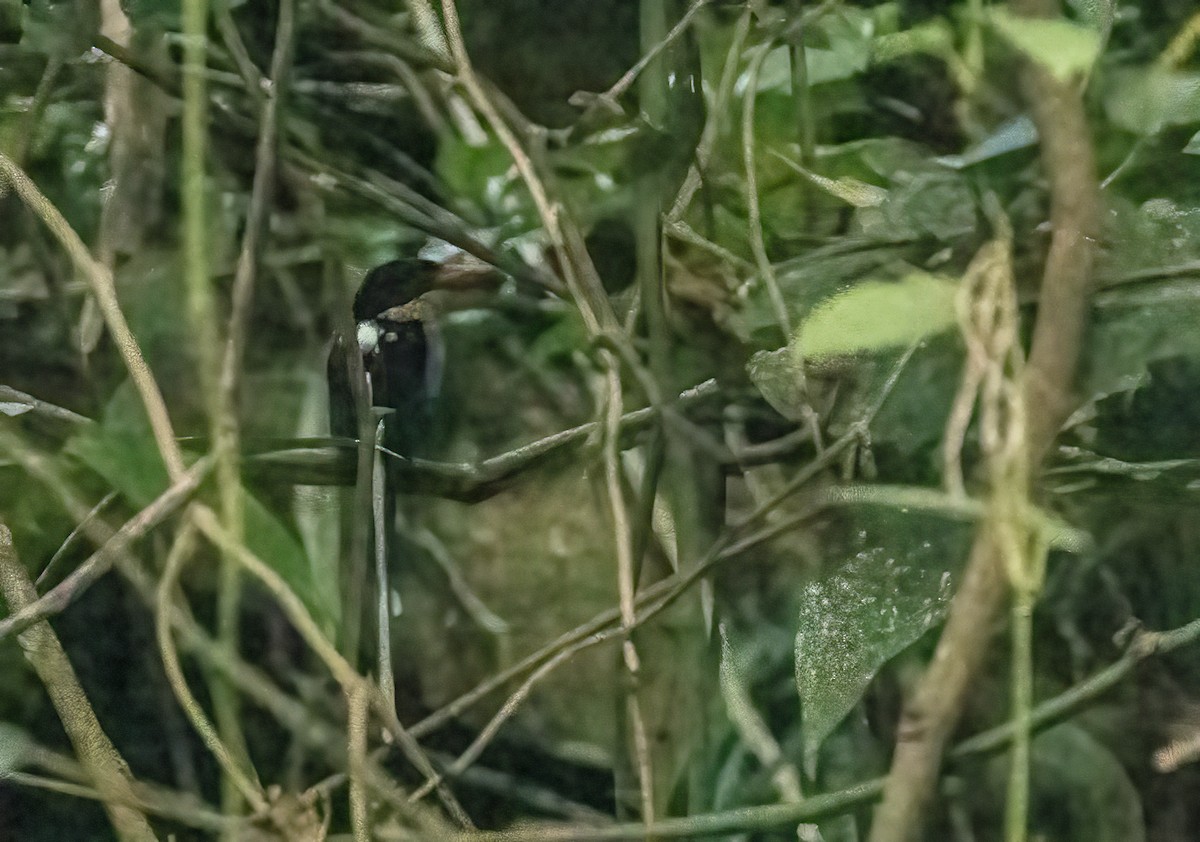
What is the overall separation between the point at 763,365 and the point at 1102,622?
8.6 inches

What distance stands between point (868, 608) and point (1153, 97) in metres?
0.30

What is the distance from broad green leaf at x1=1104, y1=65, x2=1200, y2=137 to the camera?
1.80 feet

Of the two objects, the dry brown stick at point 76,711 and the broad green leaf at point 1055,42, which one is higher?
the broad green leaf at point 1055,42

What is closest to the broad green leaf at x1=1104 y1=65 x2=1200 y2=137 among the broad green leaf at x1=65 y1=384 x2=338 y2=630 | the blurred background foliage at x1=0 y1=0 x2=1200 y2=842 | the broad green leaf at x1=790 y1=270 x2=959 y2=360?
the blurred background foliage at x1=0 y1=0 x2=1200 y2=842

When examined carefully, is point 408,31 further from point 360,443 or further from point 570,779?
point 570,779

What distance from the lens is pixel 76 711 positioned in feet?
1.86

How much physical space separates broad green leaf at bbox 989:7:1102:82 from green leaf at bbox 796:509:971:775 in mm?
233

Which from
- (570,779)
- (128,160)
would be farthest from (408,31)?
(570,779)

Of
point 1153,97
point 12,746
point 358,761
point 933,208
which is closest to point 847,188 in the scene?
point 933,208

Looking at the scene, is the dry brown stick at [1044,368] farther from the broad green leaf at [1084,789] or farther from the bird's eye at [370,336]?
the bird's eye at [370,336]

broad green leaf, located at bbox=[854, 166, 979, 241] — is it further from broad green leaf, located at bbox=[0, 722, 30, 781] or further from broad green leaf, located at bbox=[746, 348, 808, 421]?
broad green leaf, located at bbox=[0, 722, 30, 781]

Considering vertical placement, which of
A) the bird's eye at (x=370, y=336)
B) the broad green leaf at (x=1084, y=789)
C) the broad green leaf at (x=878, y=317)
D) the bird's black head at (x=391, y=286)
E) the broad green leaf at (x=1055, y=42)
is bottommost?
the broad green leaf at (x=1084, y=789)

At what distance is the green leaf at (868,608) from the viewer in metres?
0.55

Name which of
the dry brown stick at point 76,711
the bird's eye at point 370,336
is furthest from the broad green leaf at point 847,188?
the dry brown stick at point 76,711
